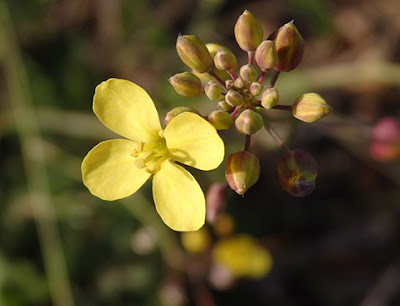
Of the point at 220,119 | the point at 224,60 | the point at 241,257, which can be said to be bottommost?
the point at 241,257

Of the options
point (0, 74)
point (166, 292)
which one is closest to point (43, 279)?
point (166, 292)

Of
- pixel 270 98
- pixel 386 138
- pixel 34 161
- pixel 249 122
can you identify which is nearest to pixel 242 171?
pixel 249 122

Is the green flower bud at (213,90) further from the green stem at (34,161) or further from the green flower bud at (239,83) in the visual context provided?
the green stem at (34,161)

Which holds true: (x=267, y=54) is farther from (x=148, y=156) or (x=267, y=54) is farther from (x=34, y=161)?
(x=34, y=161)

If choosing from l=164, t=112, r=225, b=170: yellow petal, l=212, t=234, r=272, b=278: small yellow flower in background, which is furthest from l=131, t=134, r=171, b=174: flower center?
l=212, t=234, r=272, b=278: small yellow flower in background

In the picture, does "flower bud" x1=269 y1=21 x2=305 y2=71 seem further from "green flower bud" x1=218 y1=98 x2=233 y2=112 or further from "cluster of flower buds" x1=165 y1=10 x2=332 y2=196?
"green flower bud" x1=218 y1=98 x2=233 y2=112

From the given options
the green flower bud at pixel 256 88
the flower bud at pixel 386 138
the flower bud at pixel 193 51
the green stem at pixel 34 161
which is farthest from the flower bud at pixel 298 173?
the green stem at pixel 34 161

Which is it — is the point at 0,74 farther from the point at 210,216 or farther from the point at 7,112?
the point at 210,216
